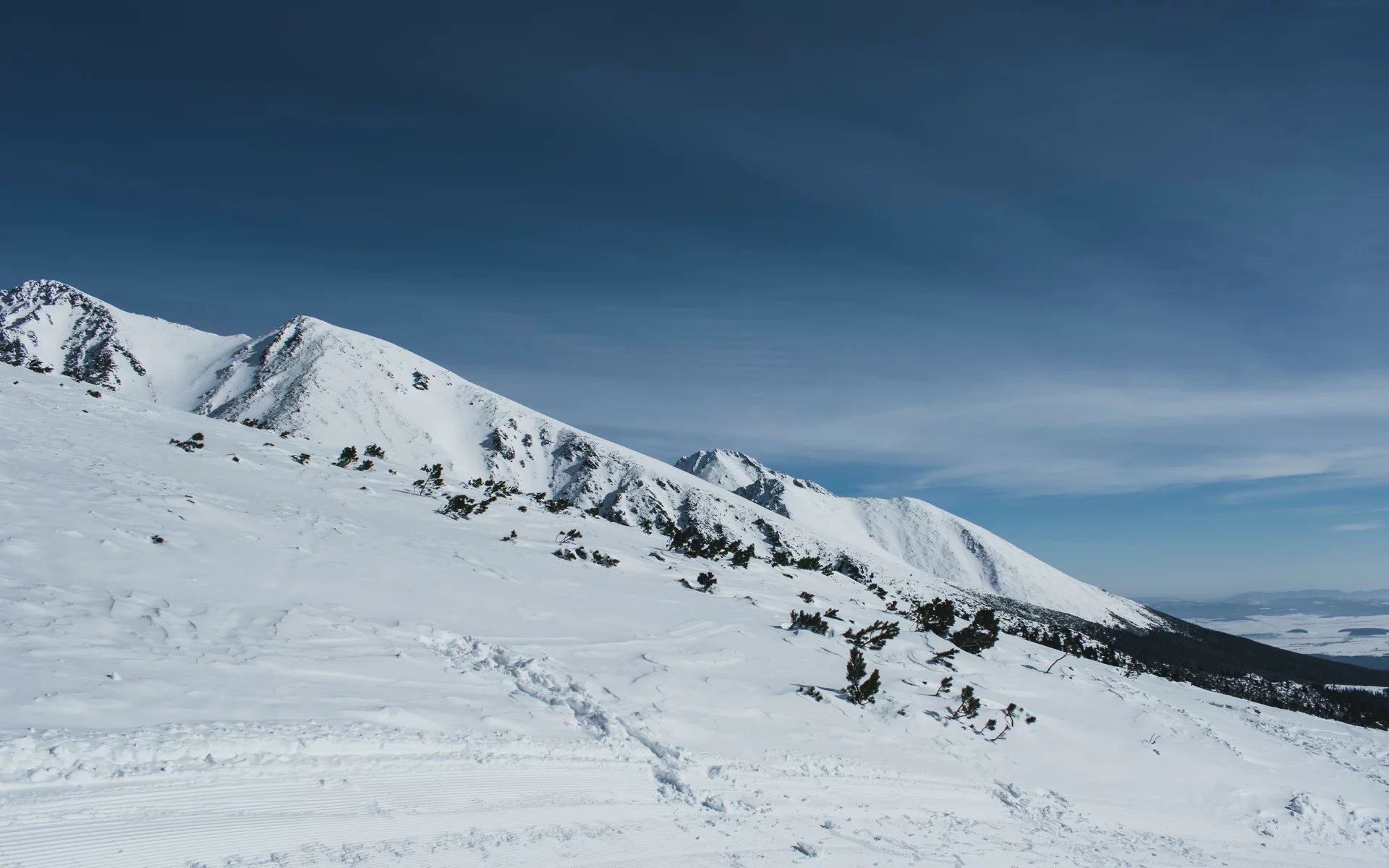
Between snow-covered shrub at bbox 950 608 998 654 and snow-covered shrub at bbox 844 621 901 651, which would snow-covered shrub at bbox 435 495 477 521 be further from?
snow-covered shrub at bbox 950 608 998 654

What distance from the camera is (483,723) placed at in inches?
344

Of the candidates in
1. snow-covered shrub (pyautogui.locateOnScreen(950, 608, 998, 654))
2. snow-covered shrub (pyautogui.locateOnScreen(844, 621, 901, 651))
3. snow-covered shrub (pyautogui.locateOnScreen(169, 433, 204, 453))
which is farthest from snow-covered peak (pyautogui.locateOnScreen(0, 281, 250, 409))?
snow-covered shrub (pyautogui.locateOnScreen(950, 608, 998, 654))

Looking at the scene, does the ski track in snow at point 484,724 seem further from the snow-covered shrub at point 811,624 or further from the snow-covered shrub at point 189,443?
the snow-covered shrub at point 811,624

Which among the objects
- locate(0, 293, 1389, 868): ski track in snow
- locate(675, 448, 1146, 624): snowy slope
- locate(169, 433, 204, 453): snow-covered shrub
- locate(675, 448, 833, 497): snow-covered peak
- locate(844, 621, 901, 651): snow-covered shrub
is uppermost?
locate(675, 448, 833, 497): snow-covered peak

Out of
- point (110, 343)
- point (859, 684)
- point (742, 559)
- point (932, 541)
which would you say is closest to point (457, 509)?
point (742, 559)

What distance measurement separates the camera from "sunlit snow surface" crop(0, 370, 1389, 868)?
6359 millimetres

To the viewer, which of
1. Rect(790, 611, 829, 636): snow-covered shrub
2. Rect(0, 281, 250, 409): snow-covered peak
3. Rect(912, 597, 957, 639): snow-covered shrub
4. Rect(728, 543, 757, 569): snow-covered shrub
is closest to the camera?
Rect(790, 611, 829, 636): snow-covered shrub

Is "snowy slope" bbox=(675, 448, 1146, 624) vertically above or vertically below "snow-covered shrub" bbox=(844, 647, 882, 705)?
above

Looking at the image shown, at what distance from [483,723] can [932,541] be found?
13574 cm

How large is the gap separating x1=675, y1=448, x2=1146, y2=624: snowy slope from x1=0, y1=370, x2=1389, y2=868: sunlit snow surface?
90276 millimetres

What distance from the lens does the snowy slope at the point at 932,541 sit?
114 m

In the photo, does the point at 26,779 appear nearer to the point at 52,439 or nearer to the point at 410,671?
the point at 410,671

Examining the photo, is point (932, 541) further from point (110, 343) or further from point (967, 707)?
point (110, 343)

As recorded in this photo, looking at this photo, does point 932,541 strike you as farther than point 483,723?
Yes
